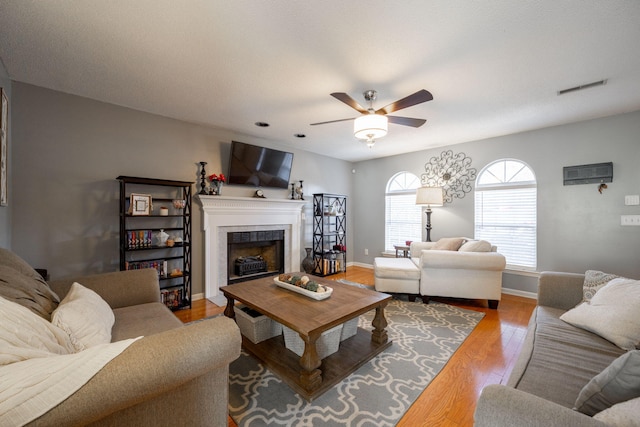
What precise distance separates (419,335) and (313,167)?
11.7ft

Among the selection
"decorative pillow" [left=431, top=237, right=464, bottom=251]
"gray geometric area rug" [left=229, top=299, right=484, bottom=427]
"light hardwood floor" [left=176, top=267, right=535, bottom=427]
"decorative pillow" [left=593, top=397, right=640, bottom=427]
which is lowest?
"light hardwood floor" [left=176, top=267, right=535, bottom=427]

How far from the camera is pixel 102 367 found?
0.79 meters

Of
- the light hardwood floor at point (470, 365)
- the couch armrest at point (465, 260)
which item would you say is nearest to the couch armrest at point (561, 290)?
the light hardwood floor at point (470, 365)

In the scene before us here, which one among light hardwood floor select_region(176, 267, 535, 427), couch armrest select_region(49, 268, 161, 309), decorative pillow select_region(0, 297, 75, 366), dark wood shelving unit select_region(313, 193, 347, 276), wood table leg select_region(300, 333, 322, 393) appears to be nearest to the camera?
decorative pillow select_region(0, 297, 75, 366)

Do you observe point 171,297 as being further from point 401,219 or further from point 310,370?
point 401,219

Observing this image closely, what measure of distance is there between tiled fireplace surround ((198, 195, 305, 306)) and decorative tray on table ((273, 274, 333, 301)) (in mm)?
1419

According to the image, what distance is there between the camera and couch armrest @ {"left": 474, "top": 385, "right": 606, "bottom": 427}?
73 centimetres

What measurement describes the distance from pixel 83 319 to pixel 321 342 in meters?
1.47

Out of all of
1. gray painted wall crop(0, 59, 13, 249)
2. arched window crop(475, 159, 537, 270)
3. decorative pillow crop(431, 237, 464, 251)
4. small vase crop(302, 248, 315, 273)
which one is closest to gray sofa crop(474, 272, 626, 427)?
decorative pillow crop(431, 237, 464, 251)

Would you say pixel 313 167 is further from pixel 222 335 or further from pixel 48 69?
pixel 222 335

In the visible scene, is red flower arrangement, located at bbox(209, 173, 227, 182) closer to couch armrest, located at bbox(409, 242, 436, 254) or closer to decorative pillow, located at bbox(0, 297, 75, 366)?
decorative pillow, located at bbox(0, 297, 75, 366)

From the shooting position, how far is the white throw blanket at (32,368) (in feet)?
2.11

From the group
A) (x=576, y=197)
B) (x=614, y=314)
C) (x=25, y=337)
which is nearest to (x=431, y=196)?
(x=576, y=197)

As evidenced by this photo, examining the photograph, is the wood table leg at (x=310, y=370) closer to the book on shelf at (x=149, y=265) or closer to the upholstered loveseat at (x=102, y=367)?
the upholstered loveseat at (x=102, y=367)
